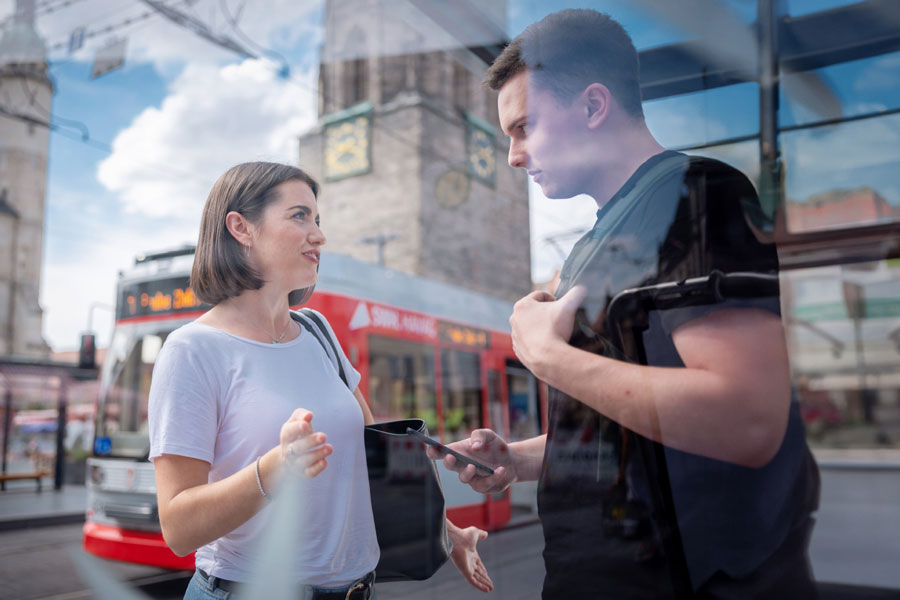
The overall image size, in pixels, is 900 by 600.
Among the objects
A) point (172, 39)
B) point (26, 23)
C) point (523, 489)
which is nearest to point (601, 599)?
Result: point (523, 489)

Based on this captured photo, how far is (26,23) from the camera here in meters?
5.37

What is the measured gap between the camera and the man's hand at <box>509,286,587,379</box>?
99cm

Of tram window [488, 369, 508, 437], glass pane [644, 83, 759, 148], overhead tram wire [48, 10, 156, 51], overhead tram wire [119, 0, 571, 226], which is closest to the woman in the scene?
glass pane [644, 83, 759, 148]

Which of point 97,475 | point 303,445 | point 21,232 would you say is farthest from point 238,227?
point 21,232

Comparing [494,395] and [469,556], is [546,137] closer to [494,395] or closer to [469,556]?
[469,556]

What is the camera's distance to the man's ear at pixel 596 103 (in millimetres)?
1084

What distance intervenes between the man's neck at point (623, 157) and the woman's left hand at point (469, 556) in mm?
697

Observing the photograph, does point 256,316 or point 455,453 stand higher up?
point 256,316

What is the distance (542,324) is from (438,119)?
3212 mm

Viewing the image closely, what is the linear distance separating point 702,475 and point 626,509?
0.12m

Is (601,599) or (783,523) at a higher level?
(783,523)

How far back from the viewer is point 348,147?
3980 millimetres

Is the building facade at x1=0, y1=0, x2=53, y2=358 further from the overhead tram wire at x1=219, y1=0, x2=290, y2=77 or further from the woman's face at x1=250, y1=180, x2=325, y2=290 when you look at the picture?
the woman's face at x1=250, y1=180, x2=325, y2=290

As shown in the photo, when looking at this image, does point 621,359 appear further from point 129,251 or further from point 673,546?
point 129,251
